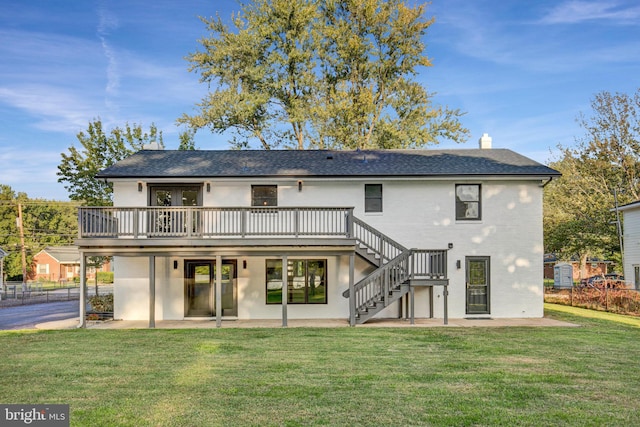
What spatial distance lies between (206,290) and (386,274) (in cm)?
666

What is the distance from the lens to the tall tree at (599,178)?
34.1m

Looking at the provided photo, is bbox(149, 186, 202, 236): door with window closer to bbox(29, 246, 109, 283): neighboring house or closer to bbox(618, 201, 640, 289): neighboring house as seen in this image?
bbox(618, 201, 640, 289): neighboring house

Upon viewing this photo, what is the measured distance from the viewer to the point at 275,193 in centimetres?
1831

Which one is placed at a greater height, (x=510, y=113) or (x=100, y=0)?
(x=100, y=0)

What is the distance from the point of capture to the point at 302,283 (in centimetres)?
1809

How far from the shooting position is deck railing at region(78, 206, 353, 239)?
15867 millimetres

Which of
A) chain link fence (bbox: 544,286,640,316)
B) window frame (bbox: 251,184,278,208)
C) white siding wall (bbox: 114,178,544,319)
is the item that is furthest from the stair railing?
chain link fence (bbox: 544,286,640,316)

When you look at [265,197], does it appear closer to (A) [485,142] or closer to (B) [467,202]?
(B) [467,202]

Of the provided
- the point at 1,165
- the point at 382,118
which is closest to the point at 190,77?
the point at 382,118

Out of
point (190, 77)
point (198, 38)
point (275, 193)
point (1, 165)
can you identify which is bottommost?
point (275, 193)

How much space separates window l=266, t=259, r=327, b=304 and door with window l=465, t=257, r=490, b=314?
5.23 meters

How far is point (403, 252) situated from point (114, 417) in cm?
1143

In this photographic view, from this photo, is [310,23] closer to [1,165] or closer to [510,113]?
[510,113]

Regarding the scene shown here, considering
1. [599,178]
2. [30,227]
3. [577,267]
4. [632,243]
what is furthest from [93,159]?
[577,267]
